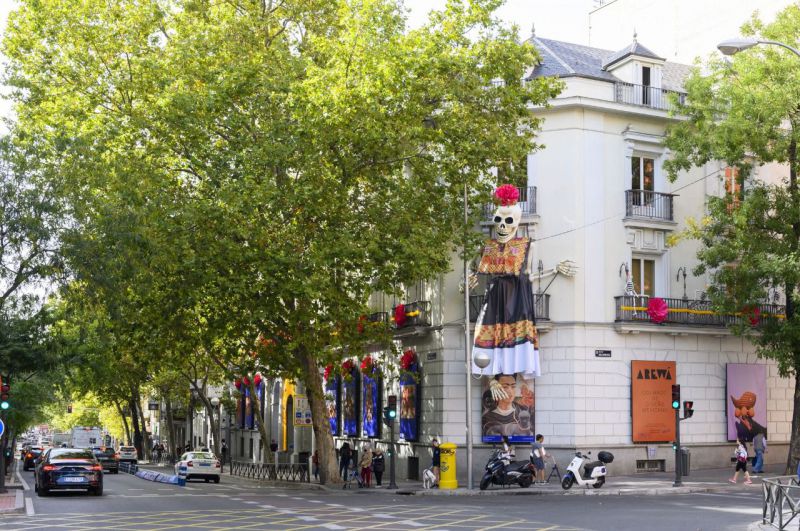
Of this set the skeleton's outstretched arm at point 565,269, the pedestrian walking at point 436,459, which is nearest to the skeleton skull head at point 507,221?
the skeleton's outstretched arm at point 565,269

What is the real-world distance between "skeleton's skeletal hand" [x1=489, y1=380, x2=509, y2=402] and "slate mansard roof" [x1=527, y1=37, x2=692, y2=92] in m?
10.2

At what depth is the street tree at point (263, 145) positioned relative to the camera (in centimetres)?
2866

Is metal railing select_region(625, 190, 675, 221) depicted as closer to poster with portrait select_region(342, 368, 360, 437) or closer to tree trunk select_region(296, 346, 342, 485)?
tree trunk select_region(296, 346, 342, 485)

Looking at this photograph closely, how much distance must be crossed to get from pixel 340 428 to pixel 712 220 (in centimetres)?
1900

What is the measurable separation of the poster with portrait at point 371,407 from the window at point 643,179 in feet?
39.3

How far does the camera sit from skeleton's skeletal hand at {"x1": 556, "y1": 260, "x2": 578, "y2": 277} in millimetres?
32688

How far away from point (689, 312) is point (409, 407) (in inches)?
397

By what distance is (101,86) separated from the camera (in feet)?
106

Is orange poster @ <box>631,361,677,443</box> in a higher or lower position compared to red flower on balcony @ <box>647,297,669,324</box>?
lower

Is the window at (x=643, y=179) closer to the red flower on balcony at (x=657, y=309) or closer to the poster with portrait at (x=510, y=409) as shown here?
the red flower on balcony at (x=657, y=309)

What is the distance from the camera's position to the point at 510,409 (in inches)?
1281

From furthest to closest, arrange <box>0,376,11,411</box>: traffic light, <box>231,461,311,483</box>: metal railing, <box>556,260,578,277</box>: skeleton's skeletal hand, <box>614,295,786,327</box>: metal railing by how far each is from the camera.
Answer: <box>231,461,311,483</box>: metal railing
<box>614,295,786,327</box>: metal railing
<box>556,260,578,277</box>: skeleton's skeletal hand
<box>0,376,11,411</box>: traffic light

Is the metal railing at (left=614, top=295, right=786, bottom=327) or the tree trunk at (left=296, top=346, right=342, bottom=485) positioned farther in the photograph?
the tree trunk at (left=296, top=346, right=342, bottom=485)

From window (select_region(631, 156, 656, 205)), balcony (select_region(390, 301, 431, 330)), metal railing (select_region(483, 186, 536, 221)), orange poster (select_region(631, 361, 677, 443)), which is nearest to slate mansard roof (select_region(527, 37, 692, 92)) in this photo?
window (select_region(631, 156, 656, 205))
